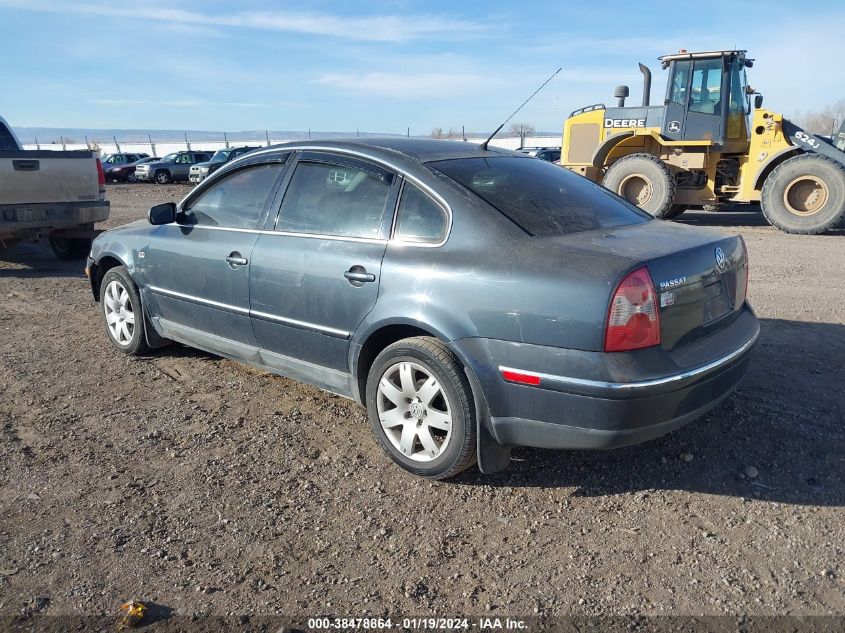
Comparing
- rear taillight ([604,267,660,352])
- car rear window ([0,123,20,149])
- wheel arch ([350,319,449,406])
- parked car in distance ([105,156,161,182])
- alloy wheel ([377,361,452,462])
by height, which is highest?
car rear window ([0,123,20,149])

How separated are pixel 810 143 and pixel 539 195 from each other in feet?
34.7

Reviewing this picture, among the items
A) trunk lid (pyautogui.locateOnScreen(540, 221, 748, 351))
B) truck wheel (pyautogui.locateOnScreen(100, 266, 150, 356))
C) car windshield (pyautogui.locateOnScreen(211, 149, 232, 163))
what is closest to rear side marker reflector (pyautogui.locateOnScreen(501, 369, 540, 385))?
trunk lid (pyautogui.locateOnScreen(540, 221, 748, 351))

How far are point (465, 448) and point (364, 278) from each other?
1.01 meters

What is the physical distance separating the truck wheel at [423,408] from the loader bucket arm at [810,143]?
441 inches

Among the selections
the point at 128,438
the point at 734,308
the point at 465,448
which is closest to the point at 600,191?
the point at 734,308

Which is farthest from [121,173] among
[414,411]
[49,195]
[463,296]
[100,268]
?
[463,296]

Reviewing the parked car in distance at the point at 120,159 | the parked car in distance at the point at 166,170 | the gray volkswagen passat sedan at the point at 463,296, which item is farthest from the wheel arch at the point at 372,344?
the parked car in distance at the point at 120,159

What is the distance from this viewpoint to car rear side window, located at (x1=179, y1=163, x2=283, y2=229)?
4.28 meters

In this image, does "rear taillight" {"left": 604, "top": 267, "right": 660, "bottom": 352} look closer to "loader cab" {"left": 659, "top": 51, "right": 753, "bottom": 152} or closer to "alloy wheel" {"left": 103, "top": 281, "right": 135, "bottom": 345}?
"alloy wheel" {"left": 103, "top": 281, "right": 135, "bottom": 345}

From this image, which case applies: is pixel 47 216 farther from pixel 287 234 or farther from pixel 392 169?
pixel 392 169

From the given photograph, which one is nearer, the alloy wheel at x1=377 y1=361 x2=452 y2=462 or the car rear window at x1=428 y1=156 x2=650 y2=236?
the alloy wheel at x1=377 y1=361 x2=452 y2=462

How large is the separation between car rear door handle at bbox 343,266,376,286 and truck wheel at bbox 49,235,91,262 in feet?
25.0

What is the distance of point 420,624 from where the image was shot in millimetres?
2432

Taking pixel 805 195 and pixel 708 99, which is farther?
pixel 708 99
